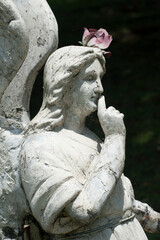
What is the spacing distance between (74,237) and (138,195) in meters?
3.40

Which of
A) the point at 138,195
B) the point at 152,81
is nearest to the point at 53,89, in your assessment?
the point at 138,195

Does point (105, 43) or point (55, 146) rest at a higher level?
point (105, 43)

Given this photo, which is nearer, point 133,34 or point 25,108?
point 25,108

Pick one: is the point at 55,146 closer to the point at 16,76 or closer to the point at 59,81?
the point at 59,81

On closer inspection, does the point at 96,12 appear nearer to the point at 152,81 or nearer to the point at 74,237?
the point at 152,81

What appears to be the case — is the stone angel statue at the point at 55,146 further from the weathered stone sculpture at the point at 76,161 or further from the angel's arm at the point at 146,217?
the angel's arm at the point at 146,217

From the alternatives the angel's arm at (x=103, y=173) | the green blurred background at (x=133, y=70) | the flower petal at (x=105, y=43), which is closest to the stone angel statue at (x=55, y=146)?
the angel's arm at (x=103, y=173)

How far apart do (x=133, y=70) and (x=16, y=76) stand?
6.41 m

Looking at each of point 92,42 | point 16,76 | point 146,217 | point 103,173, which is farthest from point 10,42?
point 146,217

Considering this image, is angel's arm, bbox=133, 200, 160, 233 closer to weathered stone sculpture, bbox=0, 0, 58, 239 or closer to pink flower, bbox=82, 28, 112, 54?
weathered stone sculpture, bbox=0, 0, 58, 239

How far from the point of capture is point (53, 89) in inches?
159

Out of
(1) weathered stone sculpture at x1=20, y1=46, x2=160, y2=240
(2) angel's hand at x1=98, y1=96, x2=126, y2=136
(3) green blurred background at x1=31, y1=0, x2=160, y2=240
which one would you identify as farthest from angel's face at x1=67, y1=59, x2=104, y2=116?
(3) green blurred background at x1=31, y1=0, x2=160, y2=240

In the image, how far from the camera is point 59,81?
13.2ft

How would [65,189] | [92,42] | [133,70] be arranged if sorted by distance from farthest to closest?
1. [133,70]
2. [92,42]
3. [65,189]
